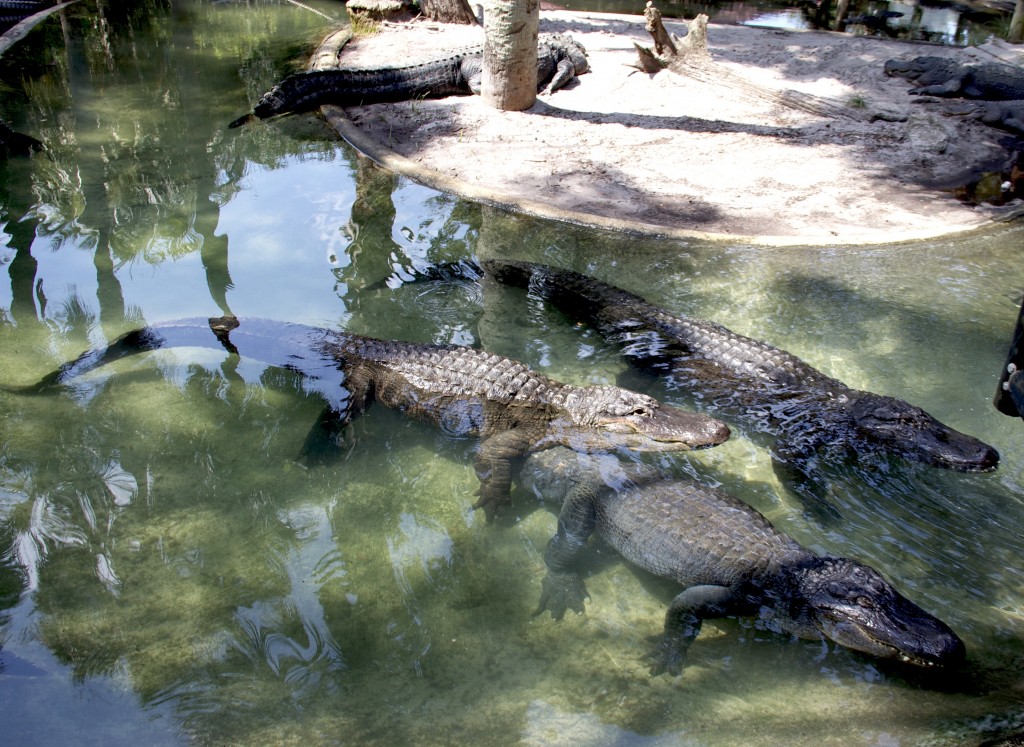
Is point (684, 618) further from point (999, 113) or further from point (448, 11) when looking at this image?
point (448, 11)

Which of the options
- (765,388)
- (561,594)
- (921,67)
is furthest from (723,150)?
(561,594)

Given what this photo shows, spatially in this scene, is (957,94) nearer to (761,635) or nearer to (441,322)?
(441,322)

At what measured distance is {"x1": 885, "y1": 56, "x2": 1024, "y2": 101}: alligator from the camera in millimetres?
9102

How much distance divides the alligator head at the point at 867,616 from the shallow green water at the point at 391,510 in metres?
0.10

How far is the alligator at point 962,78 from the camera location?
9102 mm

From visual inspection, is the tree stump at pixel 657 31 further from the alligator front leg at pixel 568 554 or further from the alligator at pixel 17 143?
the alligator front leg at pixel 568 554

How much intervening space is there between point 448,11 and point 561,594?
11.6 meters

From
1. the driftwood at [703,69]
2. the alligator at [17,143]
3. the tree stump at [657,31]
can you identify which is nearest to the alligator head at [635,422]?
the driftwood at [703,69]

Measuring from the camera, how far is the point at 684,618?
2.85m

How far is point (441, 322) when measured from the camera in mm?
4742

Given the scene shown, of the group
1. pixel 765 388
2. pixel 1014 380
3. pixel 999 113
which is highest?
pixel 999 113

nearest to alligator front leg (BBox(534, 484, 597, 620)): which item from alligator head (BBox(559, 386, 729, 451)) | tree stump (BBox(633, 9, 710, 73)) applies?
alligator head (BBox(559, 386, 729, 451))

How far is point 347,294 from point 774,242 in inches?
124

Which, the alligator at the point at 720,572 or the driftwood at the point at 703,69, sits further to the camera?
the driftwood at the point at 703,69
